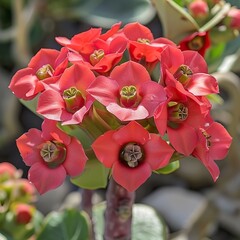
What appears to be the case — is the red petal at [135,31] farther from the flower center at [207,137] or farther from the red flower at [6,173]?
the red flower at [6,173]

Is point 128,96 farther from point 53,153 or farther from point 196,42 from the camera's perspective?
point 196,42

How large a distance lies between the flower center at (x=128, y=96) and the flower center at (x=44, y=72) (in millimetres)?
96

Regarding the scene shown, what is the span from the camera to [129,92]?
69 cm

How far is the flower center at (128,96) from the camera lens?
69 centimetres

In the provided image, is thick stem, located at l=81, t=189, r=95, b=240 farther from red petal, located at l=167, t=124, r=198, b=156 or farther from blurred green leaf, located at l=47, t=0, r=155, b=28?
Result: blurred green leaf, located at l=47, t=0, r=155, b=28

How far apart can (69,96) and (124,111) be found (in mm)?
65

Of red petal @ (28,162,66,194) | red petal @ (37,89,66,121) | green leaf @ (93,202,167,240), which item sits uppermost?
red petal @ (37,89,66,121)

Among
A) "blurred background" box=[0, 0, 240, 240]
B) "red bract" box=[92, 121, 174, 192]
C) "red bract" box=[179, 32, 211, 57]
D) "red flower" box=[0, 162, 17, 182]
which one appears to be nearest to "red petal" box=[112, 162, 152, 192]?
"red bract" box=[92, 121, 174, 192]

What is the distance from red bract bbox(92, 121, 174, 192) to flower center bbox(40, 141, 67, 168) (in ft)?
0.18

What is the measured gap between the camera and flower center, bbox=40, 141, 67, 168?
71 centimetres

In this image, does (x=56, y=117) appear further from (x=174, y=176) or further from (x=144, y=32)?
(x=174, y=176)

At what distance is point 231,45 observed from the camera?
3.40 ft

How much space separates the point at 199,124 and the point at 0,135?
1322 millimetres

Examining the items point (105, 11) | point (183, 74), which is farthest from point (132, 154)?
point (105, 11)
